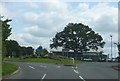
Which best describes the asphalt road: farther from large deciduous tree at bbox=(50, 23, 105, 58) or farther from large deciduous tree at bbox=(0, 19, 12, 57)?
large deciduous tree at bbox=(50, 23, 105, 58)

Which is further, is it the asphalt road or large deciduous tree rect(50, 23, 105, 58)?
large deciduous tree rect(50, 23, 105, 58)

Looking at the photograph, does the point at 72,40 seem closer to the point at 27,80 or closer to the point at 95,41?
the point at 95,41

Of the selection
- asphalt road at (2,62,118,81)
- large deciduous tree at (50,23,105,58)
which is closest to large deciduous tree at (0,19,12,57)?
asphalt road at (2,62,118,81)

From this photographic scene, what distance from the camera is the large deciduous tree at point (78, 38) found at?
119m

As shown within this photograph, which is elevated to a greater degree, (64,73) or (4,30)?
(4,30)

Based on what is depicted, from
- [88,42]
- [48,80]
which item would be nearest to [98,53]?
[88,42]

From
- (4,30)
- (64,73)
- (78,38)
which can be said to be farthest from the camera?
(78,38)

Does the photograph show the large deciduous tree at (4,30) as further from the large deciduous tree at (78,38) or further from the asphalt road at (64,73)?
the large deciduous tree at (78,38)

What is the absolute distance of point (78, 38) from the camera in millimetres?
121375

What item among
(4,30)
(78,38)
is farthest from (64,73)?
(78,38)

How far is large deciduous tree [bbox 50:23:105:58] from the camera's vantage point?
4697 inches

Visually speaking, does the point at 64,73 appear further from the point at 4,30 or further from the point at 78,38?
the point at 78,38

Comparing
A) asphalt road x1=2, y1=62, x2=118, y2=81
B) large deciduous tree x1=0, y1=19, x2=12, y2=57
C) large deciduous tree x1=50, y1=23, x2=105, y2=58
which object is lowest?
asphalt road x1=2, y1=62, x2=118, y2=81

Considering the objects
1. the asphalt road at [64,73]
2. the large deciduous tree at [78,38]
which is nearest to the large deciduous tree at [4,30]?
the asphalt road at [64,73]
